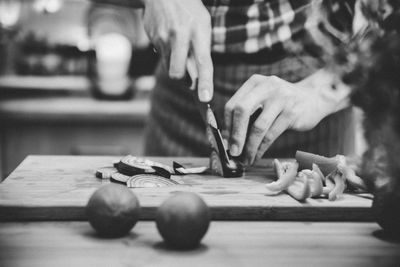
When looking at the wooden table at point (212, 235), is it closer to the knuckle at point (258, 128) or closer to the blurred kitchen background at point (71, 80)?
the knuckle at point (258, 128)

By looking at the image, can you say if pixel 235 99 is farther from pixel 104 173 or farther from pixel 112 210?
pixel 112 210

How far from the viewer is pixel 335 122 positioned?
77.2 inches

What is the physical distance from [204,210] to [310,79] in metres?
0.90

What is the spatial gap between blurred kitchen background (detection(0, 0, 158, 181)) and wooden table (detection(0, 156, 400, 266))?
2116 millimetres

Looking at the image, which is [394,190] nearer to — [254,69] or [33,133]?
[254,69]

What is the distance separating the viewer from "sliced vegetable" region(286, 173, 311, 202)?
115 centimetres

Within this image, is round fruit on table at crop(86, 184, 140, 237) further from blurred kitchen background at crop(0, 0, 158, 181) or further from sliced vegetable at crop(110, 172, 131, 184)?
blurred kitchen background at crop(0, 0, 158, 181)

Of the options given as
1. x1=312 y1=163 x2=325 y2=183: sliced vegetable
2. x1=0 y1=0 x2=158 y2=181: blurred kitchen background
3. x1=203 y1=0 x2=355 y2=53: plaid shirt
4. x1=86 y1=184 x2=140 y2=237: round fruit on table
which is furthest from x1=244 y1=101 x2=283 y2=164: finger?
x1=0 y1=0 x2=158 y2=181: blurred kitchen background

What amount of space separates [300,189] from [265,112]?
1.11ft

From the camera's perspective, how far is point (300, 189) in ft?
3.95

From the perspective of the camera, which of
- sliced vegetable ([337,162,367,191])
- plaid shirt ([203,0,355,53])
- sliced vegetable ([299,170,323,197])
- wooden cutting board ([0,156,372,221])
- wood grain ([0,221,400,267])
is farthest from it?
plaid shirt ([203,0,355,53])

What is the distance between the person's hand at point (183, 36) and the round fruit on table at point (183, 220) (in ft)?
2.04

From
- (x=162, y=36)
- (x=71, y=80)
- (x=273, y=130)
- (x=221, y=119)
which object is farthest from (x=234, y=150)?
(x=71, y=80)

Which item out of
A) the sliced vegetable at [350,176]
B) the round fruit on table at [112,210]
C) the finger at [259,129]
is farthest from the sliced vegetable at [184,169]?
the round fruit on table at [112,210]
